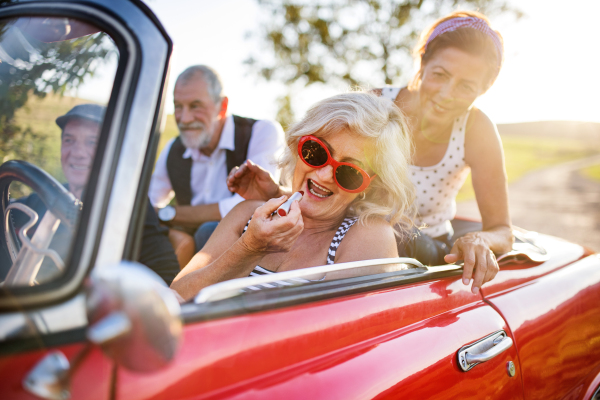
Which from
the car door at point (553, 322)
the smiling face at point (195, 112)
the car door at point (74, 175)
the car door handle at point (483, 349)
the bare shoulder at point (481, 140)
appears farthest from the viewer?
the smiling face at point (195, 112)

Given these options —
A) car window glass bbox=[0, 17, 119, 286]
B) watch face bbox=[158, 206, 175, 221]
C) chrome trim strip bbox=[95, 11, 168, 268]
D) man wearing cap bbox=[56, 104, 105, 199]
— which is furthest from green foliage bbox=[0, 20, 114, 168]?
watch face bbox=[158, 206, 175, 221]

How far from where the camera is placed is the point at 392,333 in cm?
133

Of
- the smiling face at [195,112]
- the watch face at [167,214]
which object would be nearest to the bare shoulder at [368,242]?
the watch face at [167,214]

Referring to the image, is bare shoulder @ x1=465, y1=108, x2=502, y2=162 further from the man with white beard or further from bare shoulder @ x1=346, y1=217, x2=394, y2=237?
the man with white beard

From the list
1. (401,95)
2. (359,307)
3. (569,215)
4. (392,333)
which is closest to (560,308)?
(392,333)

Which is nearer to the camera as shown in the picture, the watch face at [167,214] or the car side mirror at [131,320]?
the car side mirror at [131,320]

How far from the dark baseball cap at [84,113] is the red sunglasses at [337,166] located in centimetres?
86

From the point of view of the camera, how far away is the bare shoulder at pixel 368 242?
1.71 m

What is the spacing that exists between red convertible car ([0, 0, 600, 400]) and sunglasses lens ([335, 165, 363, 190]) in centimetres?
40

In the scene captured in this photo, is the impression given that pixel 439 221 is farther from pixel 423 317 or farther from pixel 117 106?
pixel 117 106

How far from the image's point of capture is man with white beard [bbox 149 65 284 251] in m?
3.76

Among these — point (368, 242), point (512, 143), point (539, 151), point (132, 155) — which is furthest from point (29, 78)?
point (512, 143)

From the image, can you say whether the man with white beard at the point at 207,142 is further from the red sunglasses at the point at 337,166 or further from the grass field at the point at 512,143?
the red sunglasses at the point at 337,166

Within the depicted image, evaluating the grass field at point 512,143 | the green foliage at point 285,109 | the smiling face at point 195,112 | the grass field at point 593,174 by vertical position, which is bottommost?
the grass field at point 593,174
